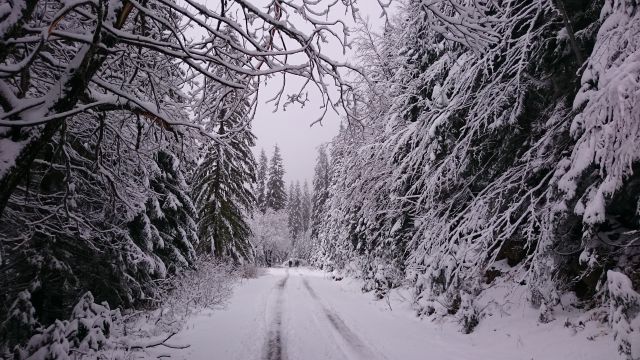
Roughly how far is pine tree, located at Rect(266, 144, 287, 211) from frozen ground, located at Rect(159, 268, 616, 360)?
→ 146 feet

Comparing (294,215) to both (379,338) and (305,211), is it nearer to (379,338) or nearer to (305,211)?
(305,211)

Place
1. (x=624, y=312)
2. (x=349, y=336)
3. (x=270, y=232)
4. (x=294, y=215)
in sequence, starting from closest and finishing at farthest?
1. (x=624, y=312)
2. (x=349, y=336)
3. (x=270, y=232)
4. (x=294, y=215)

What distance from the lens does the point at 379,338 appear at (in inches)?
332

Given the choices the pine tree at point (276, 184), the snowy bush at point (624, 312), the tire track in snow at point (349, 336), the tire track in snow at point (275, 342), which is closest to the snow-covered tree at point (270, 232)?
the pine tree at point (276, 184)

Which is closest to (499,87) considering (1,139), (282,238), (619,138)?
(619,138)

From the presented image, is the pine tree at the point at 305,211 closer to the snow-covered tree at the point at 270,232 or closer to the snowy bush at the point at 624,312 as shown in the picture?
the snow-covered tree at the point at 270,232

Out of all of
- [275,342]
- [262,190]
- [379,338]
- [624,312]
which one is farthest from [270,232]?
[624,312]

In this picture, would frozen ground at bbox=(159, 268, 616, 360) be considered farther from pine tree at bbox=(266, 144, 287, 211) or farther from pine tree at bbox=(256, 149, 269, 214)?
pine tree at bbox=(256, 149, 269, 214)

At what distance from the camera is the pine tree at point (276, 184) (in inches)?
2189

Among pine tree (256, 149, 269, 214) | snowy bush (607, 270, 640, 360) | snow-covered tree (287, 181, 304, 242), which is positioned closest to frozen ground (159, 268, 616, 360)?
snowy bush (607, 270, 640, 360)

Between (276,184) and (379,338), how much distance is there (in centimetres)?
5052

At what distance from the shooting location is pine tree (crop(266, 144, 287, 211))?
5559cm

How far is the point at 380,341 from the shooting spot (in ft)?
26.7

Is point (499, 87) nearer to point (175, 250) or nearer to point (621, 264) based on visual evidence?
point (621, 264)
